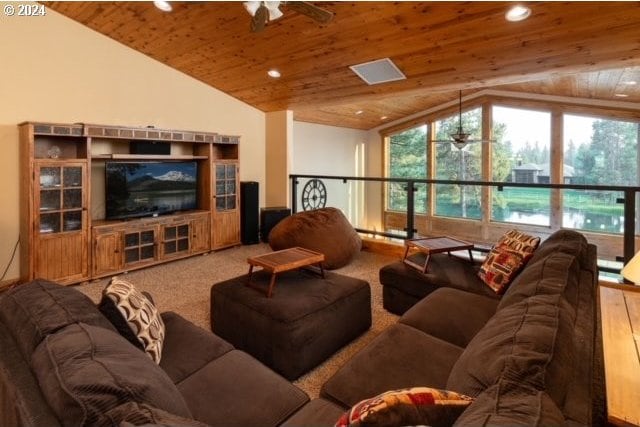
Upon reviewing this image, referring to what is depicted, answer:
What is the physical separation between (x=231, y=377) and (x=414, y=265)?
1971 mm

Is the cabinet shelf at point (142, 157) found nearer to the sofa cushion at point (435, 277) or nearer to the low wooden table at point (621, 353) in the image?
the sofa cushion at point (435, 277)

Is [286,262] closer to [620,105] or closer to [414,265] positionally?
[414,265]

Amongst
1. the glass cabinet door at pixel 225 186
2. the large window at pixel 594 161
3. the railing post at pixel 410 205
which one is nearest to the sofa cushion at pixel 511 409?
the railing post at pixel 410 205

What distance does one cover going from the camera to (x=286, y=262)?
2715 millimetres

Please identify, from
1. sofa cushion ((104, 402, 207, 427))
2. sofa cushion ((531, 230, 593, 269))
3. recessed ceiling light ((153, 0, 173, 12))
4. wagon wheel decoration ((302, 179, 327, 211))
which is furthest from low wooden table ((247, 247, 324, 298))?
wagon wheel decoration ((302, 179, 327, 211))

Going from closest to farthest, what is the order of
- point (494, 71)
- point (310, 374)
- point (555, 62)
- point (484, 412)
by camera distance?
point (484, 412) < point (310, 374) < point (555, 62) < point (494, 71)

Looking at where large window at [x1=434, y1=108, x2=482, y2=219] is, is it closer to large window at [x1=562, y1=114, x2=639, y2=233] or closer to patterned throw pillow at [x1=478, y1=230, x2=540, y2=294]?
large window at [x1=562, y1=114, x2=639, y2=233]

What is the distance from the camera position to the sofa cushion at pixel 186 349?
1.67 m

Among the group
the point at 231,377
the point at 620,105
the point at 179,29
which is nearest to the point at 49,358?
the point at 231,377

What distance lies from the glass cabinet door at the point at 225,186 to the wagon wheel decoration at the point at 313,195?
1.74m

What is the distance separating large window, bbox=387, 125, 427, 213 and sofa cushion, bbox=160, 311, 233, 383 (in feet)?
26.3

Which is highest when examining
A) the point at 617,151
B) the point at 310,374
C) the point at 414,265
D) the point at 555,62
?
the point at 555,62

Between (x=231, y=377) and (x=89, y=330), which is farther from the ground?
(x=89, y=330)

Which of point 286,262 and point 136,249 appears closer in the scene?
point 286,262
